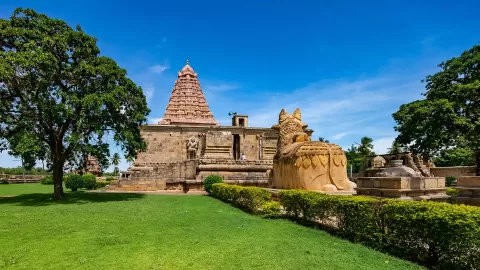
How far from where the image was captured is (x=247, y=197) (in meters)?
11.0

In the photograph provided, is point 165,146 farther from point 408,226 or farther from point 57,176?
point 408,226

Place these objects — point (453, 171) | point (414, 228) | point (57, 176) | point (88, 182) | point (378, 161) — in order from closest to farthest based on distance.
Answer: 1. point (414, 228)
2. point (57, 176)
3. point (378, 161)
4. point (453, 171)
5. point (88, 182)

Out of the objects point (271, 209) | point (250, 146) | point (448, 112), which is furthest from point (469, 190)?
point (250, 146)

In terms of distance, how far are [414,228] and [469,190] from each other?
12.6ft

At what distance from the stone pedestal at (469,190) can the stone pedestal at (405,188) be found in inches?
19.2

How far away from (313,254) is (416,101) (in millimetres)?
22571

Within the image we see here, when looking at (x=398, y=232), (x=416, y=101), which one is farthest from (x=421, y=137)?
(x=398, y=232)

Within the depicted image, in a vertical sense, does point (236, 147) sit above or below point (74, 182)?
above

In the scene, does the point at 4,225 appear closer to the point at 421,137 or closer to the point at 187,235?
the point at 187,235

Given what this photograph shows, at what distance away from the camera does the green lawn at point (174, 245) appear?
15.6ft

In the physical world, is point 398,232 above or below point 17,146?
below

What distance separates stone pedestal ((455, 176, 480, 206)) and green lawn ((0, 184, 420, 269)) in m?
3.64

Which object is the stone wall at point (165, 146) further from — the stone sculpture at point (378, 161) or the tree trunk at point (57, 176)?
the stone sculpture at point (378, 161)

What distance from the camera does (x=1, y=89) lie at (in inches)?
502
